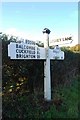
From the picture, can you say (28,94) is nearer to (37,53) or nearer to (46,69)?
(46,69)

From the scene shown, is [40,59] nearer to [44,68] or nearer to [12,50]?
[44,68]

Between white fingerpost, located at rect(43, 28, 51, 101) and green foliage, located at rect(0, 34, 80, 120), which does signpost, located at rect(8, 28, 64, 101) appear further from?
green foliage, located at rect(0, 34, 80, 120)

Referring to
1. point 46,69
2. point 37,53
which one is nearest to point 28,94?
point 46,69

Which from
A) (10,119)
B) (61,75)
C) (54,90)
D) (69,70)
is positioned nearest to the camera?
(10,119)

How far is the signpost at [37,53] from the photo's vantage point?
23.3ft

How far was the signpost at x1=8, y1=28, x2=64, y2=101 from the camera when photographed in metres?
7.09

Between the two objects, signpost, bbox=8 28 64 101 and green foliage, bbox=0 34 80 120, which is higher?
signpost, bbox=8 28 64 101

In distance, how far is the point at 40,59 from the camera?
8148mm

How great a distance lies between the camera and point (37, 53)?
7.87m

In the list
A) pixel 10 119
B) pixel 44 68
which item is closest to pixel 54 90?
pixel 44 68

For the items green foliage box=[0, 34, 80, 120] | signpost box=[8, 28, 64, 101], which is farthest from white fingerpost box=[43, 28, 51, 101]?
green foliage box=[0, 34, 80, 120]

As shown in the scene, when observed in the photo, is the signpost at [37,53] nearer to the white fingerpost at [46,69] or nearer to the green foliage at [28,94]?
the white fingerpost at [46,69]

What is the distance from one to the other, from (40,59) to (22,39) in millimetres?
822

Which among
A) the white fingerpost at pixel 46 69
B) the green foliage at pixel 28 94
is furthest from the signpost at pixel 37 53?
the green foliage at pixel 28 94
